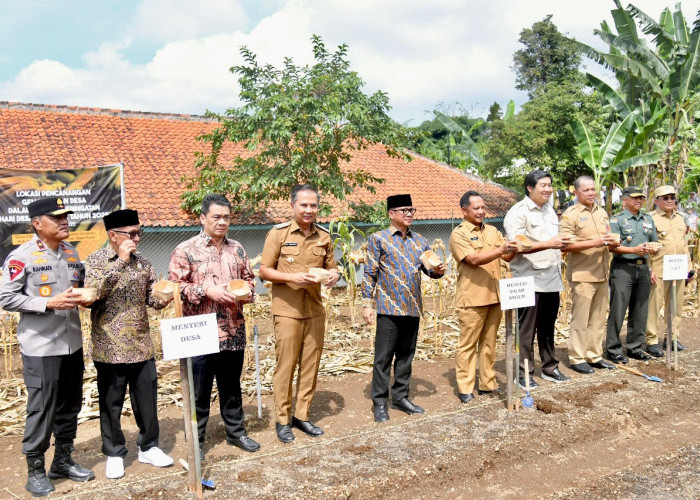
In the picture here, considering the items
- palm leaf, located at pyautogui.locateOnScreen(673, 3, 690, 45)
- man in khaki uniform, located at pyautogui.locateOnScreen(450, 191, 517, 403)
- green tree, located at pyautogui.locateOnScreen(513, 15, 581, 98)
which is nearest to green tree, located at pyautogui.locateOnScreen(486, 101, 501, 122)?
green tree, located at pyautogui.locateOnScreen(513, 15, 581, 98)

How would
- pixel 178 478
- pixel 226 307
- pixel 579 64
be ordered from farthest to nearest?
pixel 579 64, pixel 226 307, pixel 178 478

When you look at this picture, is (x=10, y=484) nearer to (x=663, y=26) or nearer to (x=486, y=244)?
(x=486, y=244)

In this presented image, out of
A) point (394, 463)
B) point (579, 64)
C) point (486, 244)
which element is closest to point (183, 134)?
point (486, 244)

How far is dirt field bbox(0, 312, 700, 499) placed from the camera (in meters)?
3.94

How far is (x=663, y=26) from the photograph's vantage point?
1289 cm

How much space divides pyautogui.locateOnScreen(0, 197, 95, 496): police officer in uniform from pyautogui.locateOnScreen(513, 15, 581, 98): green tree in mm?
22865

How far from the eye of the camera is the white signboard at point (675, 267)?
652 centimetres

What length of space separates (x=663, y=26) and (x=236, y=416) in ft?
43.3

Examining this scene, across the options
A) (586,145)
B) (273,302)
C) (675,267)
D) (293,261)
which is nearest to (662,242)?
(675,267)

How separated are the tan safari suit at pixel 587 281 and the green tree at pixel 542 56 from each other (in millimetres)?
19033

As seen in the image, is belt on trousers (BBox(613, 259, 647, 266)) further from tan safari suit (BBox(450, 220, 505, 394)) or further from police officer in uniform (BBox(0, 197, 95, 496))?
police officer in uniform (BBox(0, 197, 95, 496))

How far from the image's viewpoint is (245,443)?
Result: 4559mm

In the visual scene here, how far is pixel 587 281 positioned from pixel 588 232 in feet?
1.82

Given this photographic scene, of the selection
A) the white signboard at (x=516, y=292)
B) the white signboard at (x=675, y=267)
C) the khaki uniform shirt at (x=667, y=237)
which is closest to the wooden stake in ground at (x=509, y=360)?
the white signboard at (x=516, y=292)
